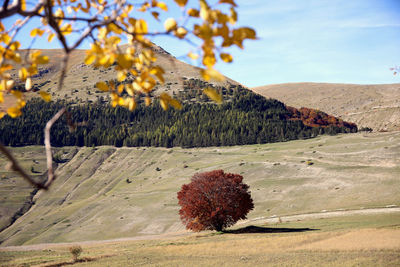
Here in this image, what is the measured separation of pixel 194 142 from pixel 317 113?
55755mm

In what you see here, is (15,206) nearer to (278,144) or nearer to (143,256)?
(143,256)

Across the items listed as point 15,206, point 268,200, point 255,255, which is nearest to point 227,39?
point 255,255

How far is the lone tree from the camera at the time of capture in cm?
3616

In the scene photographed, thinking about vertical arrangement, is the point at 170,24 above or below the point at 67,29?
below

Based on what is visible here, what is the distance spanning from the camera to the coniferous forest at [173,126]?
11075cm

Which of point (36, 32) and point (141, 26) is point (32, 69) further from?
point (141, 26)

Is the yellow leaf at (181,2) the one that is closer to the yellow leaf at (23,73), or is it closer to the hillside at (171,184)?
the yellow leaf at (23,73)

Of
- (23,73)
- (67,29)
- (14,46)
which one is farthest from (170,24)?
(14,46)

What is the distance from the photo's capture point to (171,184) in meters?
75.5

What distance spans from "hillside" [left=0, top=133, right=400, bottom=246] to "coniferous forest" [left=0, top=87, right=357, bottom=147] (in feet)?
25.7

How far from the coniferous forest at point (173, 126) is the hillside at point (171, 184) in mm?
7836

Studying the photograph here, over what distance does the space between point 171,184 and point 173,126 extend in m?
48.3

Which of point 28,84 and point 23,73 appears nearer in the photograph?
point 23,73

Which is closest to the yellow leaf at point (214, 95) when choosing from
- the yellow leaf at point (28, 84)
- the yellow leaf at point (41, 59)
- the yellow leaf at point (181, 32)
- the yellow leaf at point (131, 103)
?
the yellow leaf at point (181, 32)
